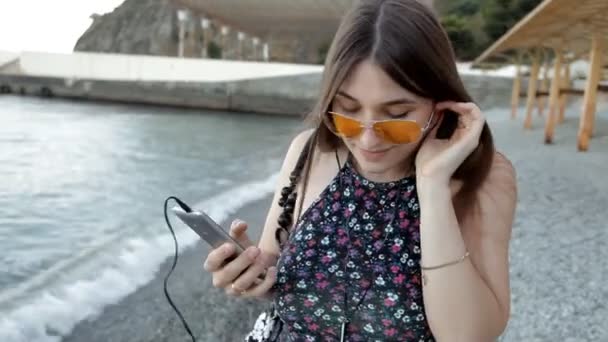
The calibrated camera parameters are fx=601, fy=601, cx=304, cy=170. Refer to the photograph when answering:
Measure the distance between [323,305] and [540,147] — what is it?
21.1 feet

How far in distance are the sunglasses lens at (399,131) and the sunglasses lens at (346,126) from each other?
42 mm

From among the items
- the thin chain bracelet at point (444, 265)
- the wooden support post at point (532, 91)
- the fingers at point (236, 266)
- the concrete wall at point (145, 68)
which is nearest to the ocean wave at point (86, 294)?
the fingers at point (236, 266)

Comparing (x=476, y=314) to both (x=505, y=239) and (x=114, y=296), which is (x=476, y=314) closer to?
(x=505, y=239)

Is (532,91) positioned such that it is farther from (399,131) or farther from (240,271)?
(240,271)

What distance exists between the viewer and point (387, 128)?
112 cm

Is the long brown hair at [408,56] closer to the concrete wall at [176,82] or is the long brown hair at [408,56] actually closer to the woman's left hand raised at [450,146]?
the woman's left hand raised at [450,146]

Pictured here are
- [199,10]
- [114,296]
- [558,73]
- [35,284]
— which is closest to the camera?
[114,296]

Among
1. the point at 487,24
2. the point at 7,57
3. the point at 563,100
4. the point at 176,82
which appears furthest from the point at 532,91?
the point at 7,57

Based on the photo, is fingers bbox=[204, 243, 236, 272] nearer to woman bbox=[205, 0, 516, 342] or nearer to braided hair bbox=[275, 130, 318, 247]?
woman bbox=[205, 0, 516, 342]

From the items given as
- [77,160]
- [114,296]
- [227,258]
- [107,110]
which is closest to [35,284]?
[114,296]

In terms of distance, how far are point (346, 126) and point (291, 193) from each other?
0.27 metres

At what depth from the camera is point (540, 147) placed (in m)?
6.99

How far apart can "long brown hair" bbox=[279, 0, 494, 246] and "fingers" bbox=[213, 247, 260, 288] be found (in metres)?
0.31

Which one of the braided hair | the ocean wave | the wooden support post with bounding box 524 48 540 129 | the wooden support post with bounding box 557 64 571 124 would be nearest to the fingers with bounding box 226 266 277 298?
the braided hair
